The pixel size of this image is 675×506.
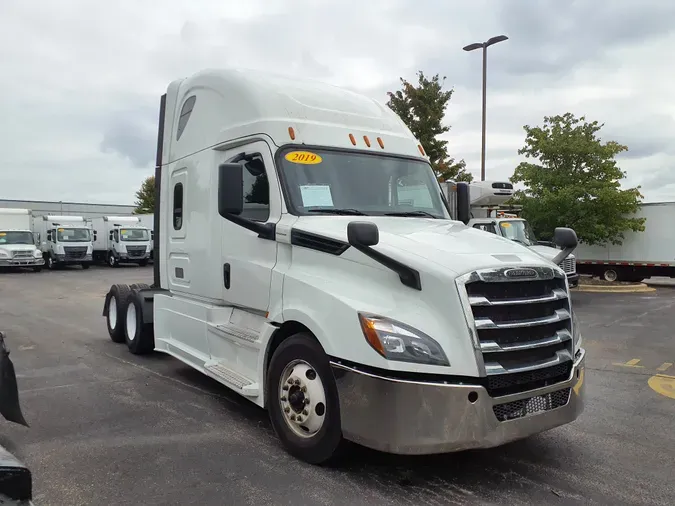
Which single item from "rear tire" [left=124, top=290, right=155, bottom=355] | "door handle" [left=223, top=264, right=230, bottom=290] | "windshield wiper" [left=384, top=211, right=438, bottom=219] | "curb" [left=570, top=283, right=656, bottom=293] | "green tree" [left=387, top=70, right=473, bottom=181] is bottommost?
"curb" [left=570, top=283, right=656, bottom=293]

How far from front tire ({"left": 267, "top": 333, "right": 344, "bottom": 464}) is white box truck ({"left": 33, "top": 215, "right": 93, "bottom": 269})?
28.0 m

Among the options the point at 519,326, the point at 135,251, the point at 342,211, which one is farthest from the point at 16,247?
the point at 519,326

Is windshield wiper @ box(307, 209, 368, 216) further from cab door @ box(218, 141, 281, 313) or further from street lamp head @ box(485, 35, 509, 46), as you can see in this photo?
street lamp head @ box(485, 35, 509, 46)

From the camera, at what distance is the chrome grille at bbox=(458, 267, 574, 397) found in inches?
147

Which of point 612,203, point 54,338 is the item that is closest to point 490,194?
point 612,203

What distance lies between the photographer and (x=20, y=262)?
27.4m

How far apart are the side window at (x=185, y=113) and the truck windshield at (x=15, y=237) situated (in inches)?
997

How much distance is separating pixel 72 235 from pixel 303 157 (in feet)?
93.3

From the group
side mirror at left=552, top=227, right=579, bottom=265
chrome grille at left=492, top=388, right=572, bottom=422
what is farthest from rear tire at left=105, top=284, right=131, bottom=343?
chrome grille at left=492, top=388, right=572, bottom=422

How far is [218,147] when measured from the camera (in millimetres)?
5746

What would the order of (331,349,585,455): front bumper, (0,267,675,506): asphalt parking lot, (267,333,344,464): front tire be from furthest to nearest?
1. (267,333,344,464): front tire
2. (0,267,675,506): asphalt parking lot
3. (331,349,585,455): front bumper

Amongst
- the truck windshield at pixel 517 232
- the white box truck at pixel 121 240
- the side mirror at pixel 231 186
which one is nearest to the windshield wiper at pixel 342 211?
the side mirror at pixel 231 186

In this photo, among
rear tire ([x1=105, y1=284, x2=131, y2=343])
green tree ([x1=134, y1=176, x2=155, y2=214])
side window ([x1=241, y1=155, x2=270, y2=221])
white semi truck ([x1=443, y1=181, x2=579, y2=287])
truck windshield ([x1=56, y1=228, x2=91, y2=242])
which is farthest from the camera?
green tree ([x1=134, y1=176, x2=155, y2=214])

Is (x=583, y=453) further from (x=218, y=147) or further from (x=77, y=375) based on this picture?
(x=77, y=375)
